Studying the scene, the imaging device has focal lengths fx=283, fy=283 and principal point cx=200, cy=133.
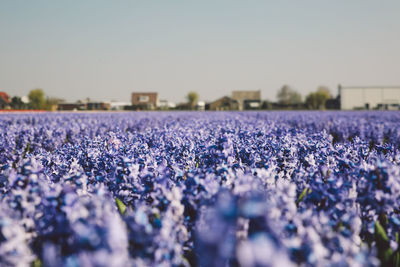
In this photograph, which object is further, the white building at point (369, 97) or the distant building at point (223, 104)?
the distant building at point (223, 104)

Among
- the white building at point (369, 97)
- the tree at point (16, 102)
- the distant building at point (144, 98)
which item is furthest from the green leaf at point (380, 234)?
the distant building at point (144, 98)

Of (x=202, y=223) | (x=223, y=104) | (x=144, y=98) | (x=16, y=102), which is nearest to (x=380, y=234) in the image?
(x=202, y=223)

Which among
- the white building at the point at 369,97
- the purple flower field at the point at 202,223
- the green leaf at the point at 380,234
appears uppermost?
the white building at the point at 369,97

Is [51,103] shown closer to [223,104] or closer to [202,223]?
[223,104]

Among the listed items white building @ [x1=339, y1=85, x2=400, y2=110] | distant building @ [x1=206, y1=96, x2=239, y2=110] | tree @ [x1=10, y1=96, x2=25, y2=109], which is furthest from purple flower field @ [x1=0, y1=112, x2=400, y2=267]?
distant building @ [x1=206, y1=96, x2=239, y2=110]

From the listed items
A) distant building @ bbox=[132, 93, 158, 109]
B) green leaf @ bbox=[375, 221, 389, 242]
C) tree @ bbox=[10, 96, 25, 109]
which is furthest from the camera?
distant building @ bbox=[132, 93, 158, 109]

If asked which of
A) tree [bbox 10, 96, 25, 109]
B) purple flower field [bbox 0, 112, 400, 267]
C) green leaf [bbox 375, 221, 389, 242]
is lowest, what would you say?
green leaf [bbox 375, 221, 389, 242]

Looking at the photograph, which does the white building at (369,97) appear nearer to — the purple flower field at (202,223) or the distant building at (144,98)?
the distant building at (144,98)

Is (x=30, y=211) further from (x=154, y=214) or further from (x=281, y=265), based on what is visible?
(x=281, y=265)

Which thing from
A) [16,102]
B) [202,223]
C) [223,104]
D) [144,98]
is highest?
[144,98]

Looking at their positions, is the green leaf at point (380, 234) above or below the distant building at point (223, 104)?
below

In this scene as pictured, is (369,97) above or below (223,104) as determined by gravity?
above

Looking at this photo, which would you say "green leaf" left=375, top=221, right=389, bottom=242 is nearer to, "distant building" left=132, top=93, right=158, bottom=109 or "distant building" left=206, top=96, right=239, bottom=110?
"distant building" left=206, top=96, right=239, bottom=110

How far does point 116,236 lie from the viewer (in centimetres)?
102
